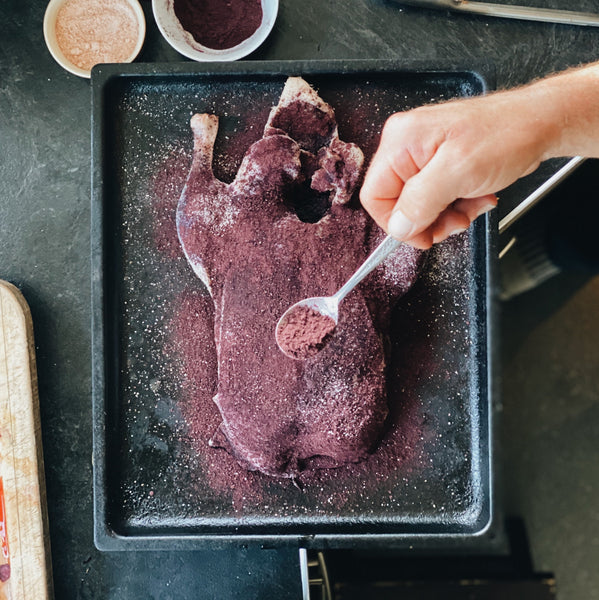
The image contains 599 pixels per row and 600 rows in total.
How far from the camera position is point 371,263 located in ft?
3.10

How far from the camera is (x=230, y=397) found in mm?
1059

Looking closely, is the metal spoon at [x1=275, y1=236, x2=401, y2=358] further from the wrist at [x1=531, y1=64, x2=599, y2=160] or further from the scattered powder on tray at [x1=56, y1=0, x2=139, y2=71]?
the scattered powder on tray at [x1=56, y1=0, x2=139, y2=71]

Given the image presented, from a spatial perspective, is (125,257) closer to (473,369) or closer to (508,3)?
(473,369)

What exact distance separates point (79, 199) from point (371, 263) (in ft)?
2.24

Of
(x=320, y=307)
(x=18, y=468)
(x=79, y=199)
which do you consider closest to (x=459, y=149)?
(x=320, y=307)

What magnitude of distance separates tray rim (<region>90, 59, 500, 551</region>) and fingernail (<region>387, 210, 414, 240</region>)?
290 mm

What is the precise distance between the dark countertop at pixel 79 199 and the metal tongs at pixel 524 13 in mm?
19

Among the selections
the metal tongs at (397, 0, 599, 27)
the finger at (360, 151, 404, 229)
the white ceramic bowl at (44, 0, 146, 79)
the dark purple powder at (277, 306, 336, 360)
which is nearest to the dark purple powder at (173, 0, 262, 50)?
the white ceramic bowl at (44, 0, 146, 79)

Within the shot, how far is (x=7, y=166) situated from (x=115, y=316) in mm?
447

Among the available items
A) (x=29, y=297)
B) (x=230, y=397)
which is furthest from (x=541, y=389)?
(x=29, y=297)

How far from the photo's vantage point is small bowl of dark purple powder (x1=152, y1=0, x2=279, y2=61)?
45.3 inches

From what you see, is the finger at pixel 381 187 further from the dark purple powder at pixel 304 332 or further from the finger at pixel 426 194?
the dark purple powder at pixel 304 332

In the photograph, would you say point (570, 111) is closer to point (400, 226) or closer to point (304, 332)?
point (400, 226)

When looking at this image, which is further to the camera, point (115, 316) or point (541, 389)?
point (541, 389)
